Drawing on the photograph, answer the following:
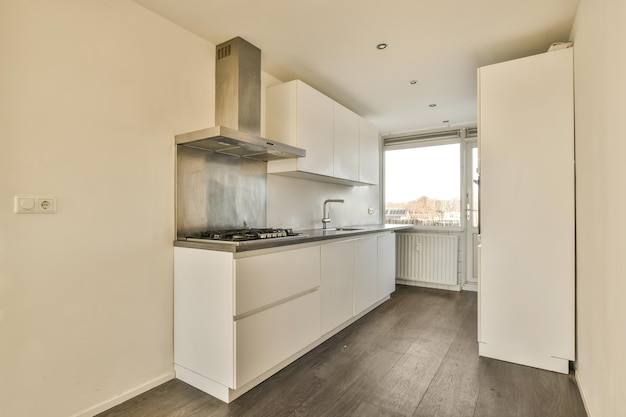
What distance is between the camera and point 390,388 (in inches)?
81.6

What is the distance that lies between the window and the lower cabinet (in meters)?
2.78

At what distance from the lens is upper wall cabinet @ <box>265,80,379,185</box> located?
9.39 ft

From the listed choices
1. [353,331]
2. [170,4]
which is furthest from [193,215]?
[353,331]

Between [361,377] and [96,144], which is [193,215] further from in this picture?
[361,377]

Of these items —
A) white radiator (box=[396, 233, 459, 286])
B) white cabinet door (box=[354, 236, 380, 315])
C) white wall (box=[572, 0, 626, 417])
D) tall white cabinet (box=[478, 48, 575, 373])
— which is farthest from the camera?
white radiator (box=[396, 233, 459, 286])

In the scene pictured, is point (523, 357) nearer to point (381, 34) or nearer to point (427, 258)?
point (427, 258)

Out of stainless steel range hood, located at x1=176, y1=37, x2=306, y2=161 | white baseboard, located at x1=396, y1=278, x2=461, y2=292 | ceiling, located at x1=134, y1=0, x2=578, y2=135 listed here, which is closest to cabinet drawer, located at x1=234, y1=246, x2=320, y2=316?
stainless steel range hood, located at x1=176, y1=37, x2=306, y2=161

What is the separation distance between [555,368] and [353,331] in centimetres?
155

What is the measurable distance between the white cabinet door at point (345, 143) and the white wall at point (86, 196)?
1599 millimetres

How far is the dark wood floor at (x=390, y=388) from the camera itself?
184 cm

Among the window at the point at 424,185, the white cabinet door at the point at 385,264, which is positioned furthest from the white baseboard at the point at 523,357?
the window at the point at 424,185

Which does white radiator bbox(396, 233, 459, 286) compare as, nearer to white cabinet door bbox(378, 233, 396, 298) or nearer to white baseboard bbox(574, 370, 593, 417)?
white cabinet door bbox(378, 233, 396, 298)

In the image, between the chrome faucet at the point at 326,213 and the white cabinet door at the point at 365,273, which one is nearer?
the white cabinet door at the point at 365,273

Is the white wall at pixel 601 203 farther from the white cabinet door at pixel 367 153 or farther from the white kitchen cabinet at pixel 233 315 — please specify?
the white cabinet door at pixel 367 153
